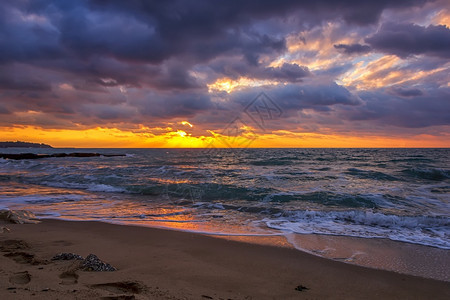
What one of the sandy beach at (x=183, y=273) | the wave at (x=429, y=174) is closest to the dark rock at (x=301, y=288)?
the sandy beach at (x=183, y=273)

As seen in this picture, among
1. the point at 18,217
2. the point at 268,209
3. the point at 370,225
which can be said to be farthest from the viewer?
the point at 268,209

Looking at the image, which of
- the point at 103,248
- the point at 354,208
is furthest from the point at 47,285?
the point at 354,208

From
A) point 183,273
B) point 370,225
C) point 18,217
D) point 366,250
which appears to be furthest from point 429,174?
point 18,217

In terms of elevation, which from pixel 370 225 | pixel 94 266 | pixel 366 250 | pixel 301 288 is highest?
pixel 94 266

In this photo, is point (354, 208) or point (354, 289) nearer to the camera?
point (354, 289)

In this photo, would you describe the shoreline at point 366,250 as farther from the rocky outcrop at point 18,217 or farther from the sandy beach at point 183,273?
the rocky outcrop at point 18,217

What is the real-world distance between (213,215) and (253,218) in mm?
1192

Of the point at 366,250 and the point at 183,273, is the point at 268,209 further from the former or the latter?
the point at 183,273

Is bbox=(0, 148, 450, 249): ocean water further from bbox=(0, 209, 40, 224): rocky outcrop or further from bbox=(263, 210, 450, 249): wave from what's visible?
bbox=(0, 209, 40, 224): rocky outcrop

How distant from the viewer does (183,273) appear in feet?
12.3

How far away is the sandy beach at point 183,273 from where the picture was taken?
302 centimetres

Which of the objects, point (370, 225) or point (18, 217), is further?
point (370, 225)

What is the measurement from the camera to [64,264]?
12.2ft

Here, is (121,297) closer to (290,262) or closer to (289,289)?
(289,289)
